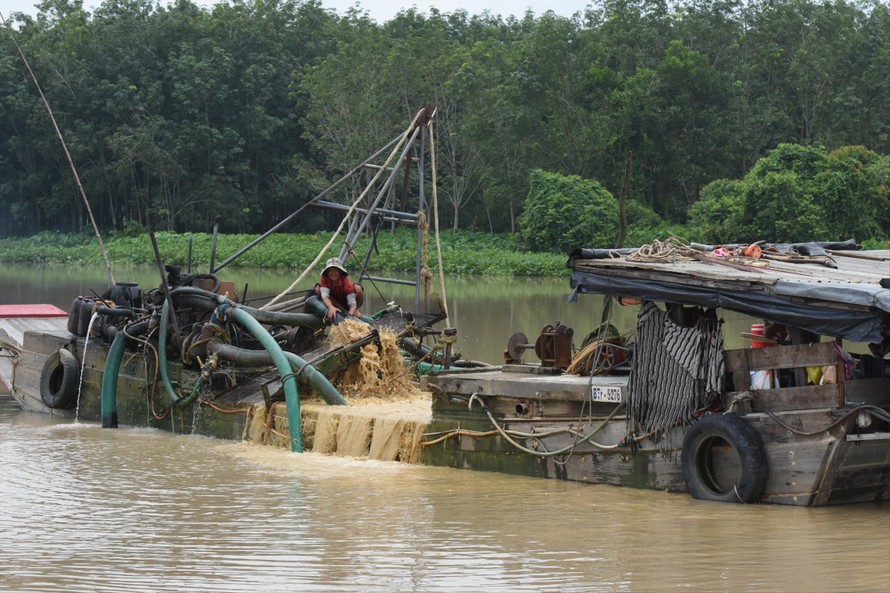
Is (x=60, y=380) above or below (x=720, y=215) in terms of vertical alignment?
below

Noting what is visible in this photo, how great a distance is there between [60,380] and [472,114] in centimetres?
3795

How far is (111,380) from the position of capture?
1544 cm

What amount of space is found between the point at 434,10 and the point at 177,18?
46.7 ft

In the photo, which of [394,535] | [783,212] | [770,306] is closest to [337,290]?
[394,535]

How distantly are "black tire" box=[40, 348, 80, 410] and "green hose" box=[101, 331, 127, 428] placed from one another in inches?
38.2

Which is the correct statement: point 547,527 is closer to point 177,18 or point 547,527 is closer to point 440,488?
point 440,488

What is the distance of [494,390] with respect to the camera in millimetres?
11602

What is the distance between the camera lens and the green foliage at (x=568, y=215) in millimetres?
43469

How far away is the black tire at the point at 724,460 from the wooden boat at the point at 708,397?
11 mm

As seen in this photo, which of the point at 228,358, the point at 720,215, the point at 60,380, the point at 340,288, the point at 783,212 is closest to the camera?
the point at 228,358

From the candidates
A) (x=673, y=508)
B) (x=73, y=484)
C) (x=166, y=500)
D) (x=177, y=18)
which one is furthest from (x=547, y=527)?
(x=177, y=18)

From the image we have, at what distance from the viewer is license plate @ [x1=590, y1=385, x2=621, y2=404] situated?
35.6ft

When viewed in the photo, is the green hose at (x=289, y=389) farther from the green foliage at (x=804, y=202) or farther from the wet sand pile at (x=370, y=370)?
the green foliage at (x=804, y=202)

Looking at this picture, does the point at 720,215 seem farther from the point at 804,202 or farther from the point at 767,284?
the point at 767,284
